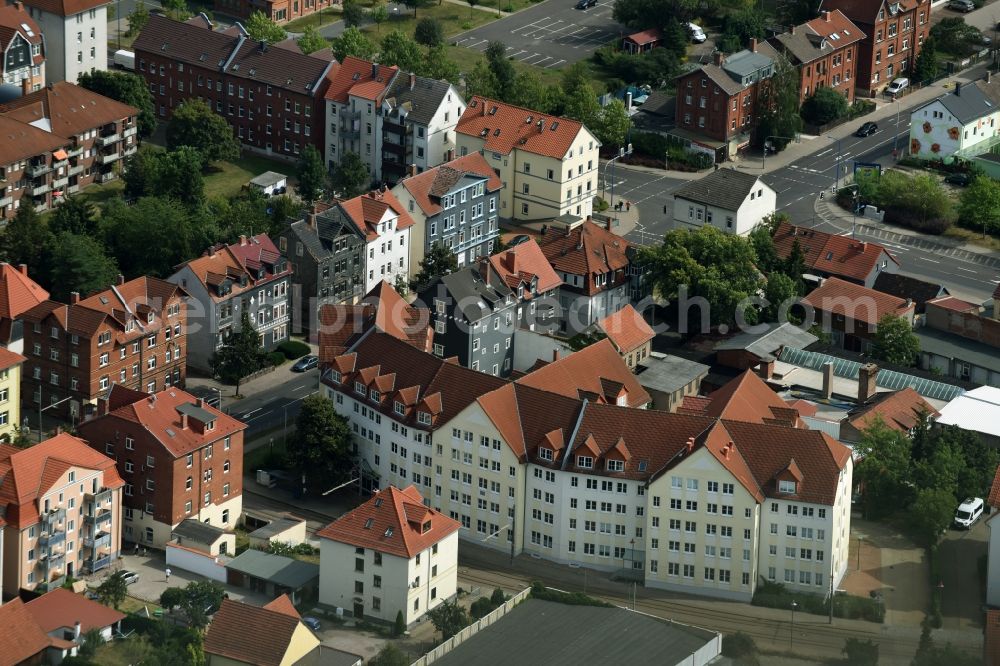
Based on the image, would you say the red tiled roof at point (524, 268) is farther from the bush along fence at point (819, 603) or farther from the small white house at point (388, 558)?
the bush along fence at point (819, 603)

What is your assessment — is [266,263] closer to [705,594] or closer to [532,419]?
[532,419]

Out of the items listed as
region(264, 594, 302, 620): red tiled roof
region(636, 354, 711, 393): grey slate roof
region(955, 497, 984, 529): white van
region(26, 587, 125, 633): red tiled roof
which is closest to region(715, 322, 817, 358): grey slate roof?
region(636, 354, 711, 393): grey slate roof

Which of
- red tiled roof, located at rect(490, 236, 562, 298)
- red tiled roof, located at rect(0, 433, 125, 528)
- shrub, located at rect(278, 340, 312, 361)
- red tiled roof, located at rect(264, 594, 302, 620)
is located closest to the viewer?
red tiled roof, located at rect(264, 594, 302, 620)

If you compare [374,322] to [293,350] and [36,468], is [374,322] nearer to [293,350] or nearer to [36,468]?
A: [293,350]

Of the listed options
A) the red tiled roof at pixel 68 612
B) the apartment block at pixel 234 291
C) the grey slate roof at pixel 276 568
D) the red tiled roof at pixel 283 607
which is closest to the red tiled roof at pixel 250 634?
the red tiled roof at pixel 283 607

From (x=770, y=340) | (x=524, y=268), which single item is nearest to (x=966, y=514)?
(x=770, y=340)

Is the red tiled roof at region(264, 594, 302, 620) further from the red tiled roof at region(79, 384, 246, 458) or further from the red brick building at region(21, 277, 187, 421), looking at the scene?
the red brick building at region(21, 277, 187, 421)

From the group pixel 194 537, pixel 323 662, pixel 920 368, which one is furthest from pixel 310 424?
pixel 920 368
